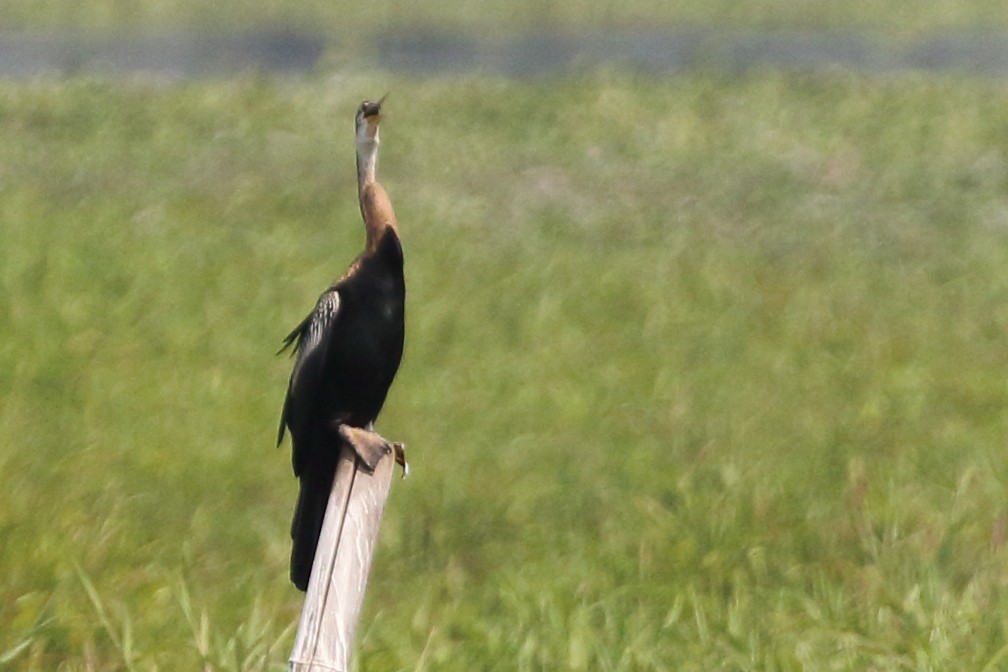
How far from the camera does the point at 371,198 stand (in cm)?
353

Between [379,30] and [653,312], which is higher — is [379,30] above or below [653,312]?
above

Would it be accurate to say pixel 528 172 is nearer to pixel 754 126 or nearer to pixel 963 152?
pixel 754 126

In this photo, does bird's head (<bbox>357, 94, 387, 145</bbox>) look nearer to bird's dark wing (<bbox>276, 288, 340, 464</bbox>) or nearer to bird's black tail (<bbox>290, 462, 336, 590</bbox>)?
bird's dark wing (<bbox>276, 288, 340, 464</bbox>)

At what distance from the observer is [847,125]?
16.8 m

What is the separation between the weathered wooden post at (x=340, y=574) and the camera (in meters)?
3.14

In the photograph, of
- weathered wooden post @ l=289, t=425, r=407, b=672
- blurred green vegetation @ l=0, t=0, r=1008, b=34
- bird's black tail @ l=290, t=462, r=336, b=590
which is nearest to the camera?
weathered wooden post @ l=289, t=425, r=407, b=672

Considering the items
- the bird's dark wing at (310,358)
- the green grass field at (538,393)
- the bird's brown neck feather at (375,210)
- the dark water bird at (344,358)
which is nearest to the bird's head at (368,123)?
the dark water bird at (344,358)

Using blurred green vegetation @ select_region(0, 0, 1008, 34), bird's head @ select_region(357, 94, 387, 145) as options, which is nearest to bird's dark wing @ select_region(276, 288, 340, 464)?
bird's head @ select_region(357, 94, 387, 145)

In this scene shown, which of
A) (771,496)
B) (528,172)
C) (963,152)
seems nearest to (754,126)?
(963,152)

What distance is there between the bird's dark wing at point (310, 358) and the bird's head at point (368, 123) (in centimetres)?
47

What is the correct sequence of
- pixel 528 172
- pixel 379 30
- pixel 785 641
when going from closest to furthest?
pixel 785 641, pixel 528 172, pixel 379 30

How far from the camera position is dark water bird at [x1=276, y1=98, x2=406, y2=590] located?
3.64 m

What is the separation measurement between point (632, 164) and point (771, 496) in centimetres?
881

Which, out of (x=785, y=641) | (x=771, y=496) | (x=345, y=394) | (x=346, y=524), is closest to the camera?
(x=346, y=524)
